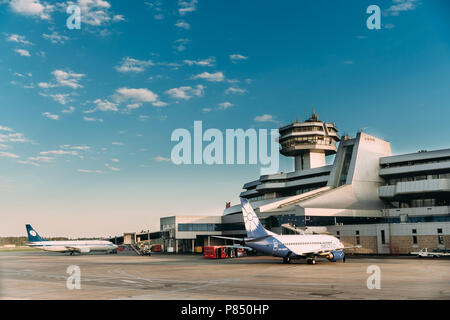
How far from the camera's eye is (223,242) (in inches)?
4124

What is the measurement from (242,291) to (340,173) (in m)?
76.7

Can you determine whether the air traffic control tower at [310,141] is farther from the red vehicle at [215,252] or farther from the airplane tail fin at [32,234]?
the airplane tail fin at [32,234]

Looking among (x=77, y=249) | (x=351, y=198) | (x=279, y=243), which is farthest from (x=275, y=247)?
(x=77, y=249)

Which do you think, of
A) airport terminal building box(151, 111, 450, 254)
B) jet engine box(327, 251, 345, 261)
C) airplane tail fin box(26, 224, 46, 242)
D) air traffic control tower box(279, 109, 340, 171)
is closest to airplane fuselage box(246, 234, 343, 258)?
jet engine box(327, 251, 345, 261)

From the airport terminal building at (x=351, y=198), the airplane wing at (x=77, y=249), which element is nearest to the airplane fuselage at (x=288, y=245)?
the airport terminal building at (x=351, y=198)

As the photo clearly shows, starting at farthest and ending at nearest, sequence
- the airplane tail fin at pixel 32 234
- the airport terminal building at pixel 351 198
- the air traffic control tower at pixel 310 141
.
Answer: the air traffic control tower at pixel 310 141 → the airplane tail fin at pixel 32 234 → the airport terminal building at pixel 351 198

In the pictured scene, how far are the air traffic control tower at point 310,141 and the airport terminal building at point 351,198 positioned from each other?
0.95ft

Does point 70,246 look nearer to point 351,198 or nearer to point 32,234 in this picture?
point 32,234

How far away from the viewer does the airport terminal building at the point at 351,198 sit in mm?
72000

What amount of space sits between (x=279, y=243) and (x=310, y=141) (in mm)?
71229

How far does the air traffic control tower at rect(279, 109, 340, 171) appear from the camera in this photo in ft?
381

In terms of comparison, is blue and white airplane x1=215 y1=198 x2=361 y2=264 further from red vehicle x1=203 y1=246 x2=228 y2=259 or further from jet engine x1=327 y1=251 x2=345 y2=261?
red vehicle x1=203 y1=246 x2=228 y2=259
